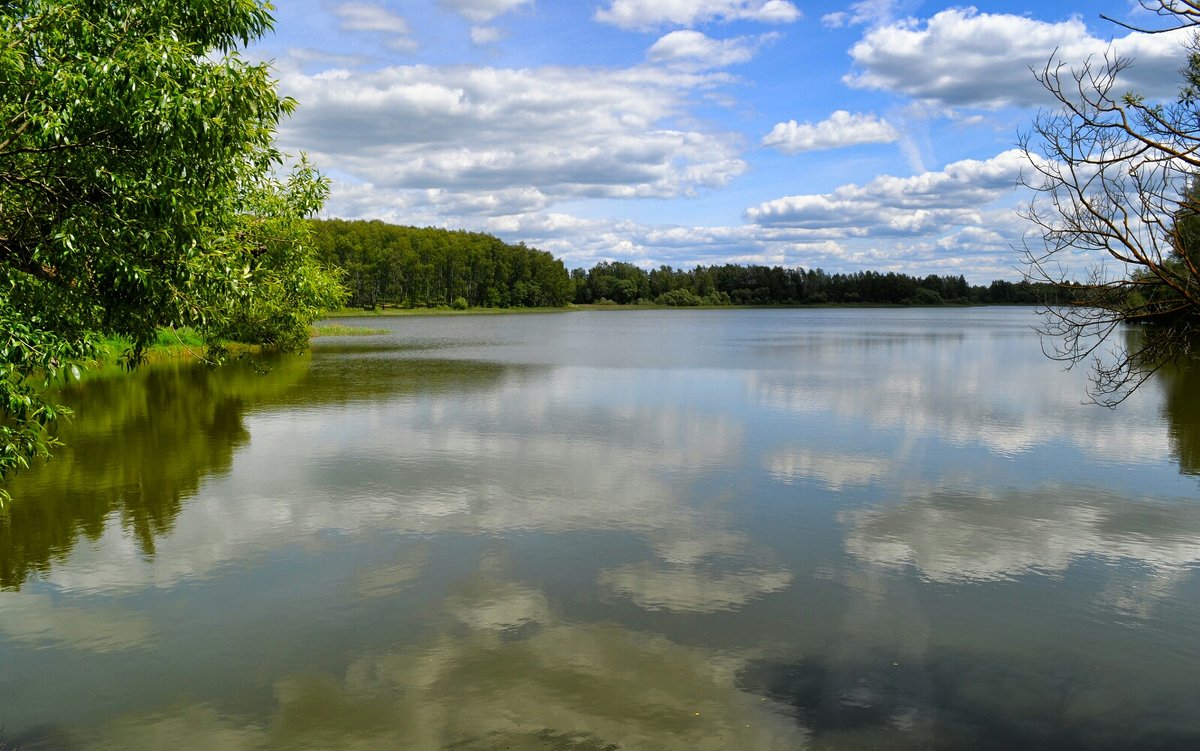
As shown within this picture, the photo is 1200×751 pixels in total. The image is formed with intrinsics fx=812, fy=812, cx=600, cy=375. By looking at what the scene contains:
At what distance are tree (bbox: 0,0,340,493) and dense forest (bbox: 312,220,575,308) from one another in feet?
435

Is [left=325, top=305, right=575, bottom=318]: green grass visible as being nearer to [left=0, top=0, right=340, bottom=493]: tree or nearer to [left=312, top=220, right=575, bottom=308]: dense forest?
[left=312, top=220, right=575, bottom=308]: dense forest

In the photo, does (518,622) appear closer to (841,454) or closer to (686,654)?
(686,654)

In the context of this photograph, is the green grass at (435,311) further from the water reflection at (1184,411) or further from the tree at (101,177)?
the tree at (101,177)

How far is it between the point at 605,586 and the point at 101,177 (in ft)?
28.8

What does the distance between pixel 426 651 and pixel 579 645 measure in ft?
6.65

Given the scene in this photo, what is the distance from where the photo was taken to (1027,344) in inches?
2734

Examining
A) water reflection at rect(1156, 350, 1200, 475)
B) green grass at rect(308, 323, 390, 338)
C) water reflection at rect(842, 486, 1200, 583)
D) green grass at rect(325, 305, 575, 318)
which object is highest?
green grass at rect(325, 305, 575, 318)

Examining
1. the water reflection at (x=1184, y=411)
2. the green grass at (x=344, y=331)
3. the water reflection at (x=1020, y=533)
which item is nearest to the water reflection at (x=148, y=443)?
the water reflection at (x=1020, y=533)

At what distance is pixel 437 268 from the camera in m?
170

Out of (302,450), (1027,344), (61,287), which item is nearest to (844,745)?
(61,287)

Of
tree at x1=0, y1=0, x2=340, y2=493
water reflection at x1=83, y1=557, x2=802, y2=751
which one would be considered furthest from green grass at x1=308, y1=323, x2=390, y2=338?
water reflection at x1=83, y1=557, x2=802, y2=751

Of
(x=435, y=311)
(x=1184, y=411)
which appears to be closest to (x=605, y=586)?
(x=1184, y=411)

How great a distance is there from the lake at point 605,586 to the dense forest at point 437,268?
123679 millimetres

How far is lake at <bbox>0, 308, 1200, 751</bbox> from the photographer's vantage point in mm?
9289
